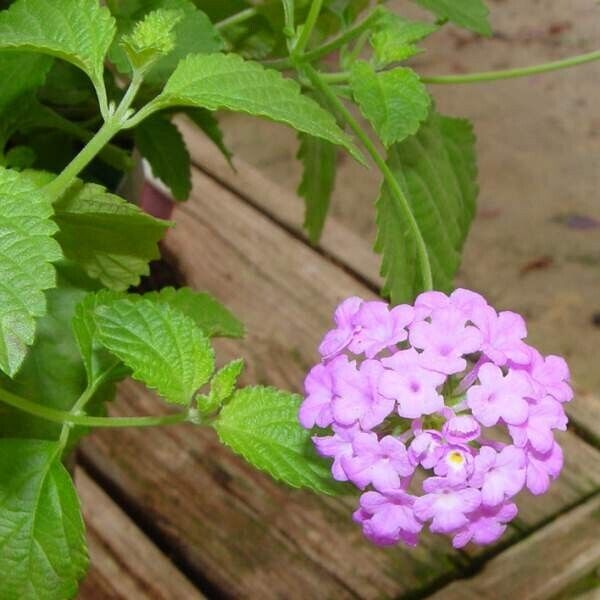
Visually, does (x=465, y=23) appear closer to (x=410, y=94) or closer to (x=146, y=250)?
(x=410, y=94)

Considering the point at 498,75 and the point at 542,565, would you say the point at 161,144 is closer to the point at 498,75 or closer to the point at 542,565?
the point at 498,75

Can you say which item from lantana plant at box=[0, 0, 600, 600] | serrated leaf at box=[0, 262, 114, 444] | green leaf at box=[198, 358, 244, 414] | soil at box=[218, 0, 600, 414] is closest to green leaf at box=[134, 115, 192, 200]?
lantana plant at box=[0, 0, 600, 600]

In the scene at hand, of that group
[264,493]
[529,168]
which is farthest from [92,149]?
[529,168]

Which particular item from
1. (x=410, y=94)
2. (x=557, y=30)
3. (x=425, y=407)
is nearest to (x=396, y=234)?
(x=410, y=94)

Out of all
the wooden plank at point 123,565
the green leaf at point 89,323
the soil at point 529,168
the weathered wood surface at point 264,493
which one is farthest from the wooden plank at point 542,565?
the soil at point 529,168

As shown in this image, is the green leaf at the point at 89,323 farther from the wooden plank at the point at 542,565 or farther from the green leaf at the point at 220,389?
the wooden plank at the point at 542,565
